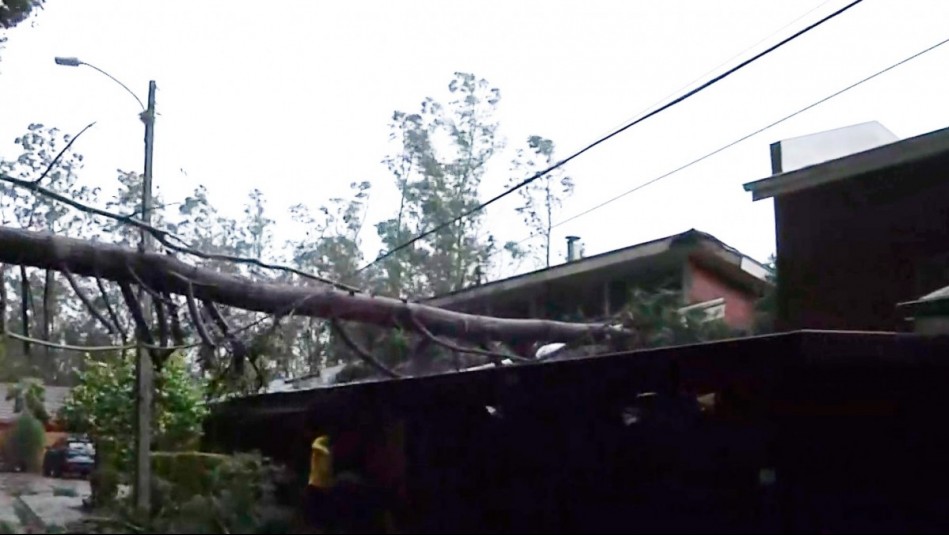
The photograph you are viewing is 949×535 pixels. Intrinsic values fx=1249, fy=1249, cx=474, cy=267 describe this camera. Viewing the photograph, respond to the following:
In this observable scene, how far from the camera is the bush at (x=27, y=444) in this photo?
20.7 meters

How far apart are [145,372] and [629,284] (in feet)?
26.5

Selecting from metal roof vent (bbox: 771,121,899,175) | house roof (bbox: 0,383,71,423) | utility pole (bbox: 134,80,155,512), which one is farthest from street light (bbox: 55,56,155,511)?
metal roof vent (bbox: 771,121,899,175)

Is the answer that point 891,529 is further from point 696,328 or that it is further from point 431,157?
point 431,157

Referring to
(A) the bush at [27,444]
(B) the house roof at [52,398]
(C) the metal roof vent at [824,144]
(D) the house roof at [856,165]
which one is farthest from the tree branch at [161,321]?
(A) the bush at [27,444]

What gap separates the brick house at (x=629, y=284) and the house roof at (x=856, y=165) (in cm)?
168

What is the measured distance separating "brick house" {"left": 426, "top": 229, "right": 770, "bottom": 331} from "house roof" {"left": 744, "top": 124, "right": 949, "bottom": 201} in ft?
5.52

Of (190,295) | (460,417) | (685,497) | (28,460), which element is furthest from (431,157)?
(685,497)

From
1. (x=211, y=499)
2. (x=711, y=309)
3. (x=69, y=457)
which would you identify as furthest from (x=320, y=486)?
(x=69, y=457)

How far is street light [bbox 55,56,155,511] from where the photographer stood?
9023 millimetres

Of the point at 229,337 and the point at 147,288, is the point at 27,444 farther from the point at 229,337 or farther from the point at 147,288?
the point at 147,288

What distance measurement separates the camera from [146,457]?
1049 centimetres

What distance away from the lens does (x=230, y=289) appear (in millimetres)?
10867

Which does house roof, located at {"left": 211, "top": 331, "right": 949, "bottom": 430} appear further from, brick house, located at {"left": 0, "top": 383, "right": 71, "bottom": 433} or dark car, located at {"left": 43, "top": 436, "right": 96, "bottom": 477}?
brick house, located at {"left": 0, "top": 383, "right": 71, "bottom": 433}

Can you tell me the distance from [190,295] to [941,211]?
8063 mm
